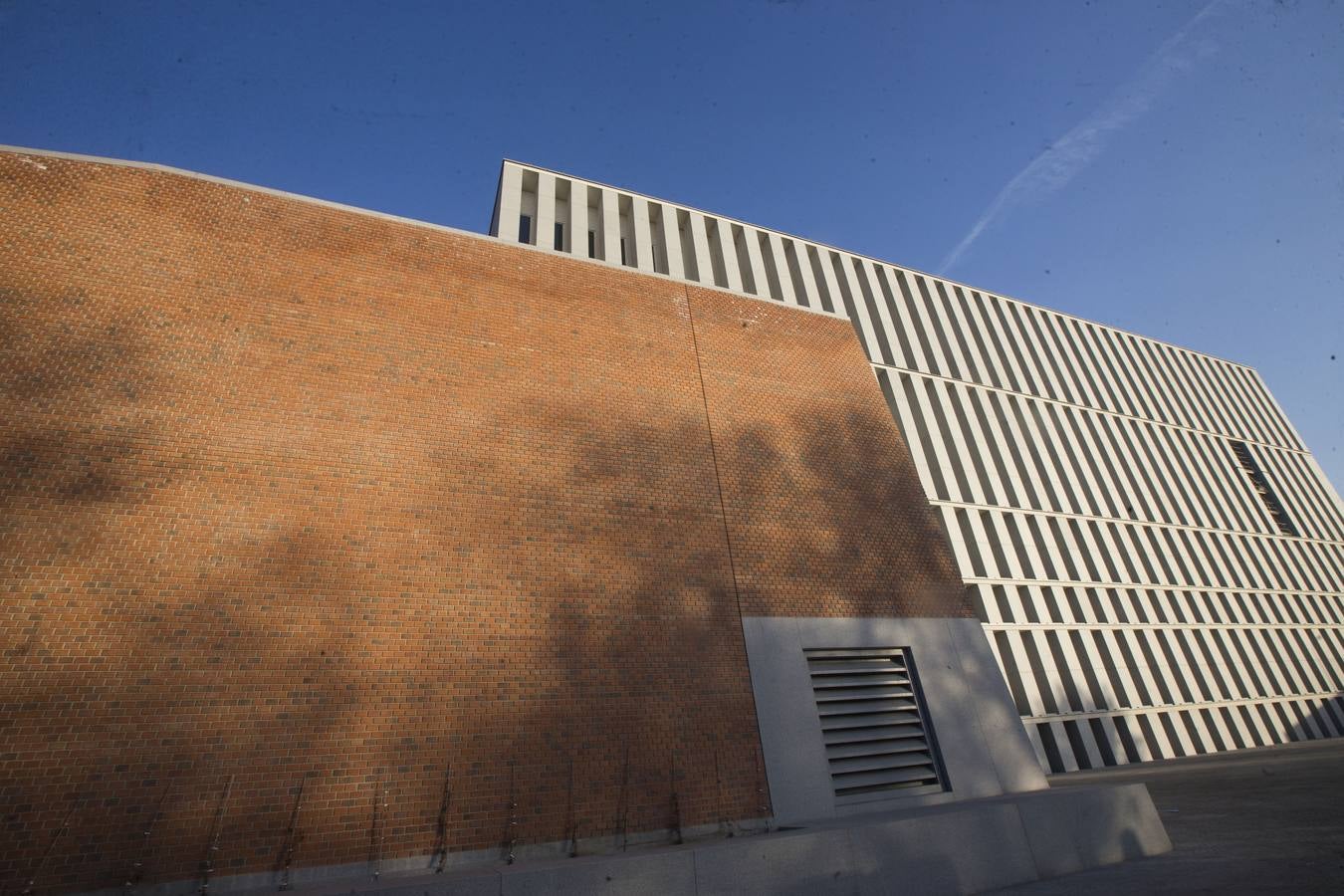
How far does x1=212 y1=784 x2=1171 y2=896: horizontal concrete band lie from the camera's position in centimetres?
589

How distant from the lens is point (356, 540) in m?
8.38

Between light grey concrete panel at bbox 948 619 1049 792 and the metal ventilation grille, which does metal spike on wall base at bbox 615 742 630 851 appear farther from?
light grey concrete panel at bbox 948 619 1049 792

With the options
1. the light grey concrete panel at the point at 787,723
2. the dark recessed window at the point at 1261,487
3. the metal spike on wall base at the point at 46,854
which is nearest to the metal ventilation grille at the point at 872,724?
the light grey concrete panel at the point at 787,723

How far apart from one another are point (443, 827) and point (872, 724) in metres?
6.54

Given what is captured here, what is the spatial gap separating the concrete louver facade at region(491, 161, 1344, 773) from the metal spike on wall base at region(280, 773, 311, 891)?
14838 millimetres

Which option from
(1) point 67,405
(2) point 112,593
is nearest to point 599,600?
(2) point 112,593

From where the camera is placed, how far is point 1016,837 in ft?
24.6

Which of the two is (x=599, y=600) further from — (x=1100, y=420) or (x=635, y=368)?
(x=1100, y=420)

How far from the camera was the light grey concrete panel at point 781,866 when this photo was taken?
6273 millimetres

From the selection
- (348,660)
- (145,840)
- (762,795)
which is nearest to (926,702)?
(762,795)

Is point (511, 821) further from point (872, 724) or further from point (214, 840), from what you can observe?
point (872, 724)

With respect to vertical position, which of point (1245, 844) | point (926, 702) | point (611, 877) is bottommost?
point (1245, 844)

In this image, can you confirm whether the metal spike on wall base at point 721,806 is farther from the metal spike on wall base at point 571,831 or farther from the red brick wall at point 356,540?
the metal spike on wall base at point 571,831

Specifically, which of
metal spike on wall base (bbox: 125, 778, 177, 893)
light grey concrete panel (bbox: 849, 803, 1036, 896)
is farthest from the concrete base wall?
metal spike on wall base (bbox: 125, 778, 177, 893)
